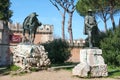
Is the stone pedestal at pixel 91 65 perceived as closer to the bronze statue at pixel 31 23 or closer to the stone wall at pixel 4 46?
the bronze statue at pixel 31 23

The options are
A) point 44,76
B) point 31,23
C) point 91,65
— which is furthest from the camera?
point 31,23

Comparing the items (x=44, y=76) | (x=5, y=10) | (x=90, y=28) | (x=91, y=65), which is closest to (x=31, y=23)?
(x=44, y=76)

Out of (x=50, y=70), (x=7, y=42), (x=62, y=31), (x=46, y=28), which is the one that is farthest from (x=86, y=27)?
(x=46, y=28)

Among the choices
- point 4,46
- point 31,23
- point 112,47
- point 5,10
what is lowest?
point 112,47

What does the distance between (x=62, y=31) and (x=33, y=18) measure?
59.6 feet

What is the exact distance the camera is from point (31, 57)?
19500 millimetres

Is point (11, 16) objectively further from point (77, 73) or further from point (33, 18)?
point (77, 73)

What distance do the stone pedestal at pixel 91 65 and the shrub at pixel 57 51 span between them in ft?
30.5

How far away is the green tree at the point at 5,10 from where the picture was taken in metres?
37.0

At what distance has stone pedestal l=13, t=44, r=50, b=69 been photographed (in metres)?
19.4

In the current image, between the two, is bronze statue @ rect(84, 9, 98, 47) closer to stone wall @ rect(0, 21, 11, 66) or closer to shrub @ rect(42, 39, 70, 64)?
shrub @ rect(42, 39, 70, 64)

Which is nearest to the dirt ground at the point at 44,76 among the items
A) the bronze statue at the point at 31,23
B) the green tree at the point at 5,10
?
the bronze statue at the point at 31,23

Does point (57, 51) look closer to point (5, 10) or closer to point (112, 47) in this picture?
point (112, 47)

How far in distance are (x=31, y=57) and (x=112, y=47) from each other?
20.8ft
